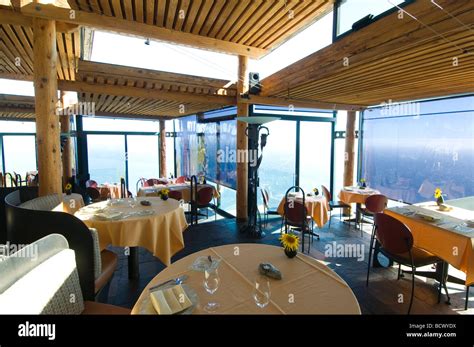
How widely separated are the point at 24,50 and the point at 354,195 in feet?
22.2

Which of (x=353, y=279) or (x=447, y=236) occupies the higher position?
(x=447, y=236)

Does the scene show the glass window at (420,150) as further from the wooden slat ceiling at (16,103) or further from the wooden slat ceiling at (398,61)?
the wooden slat ceiling at (16,103)

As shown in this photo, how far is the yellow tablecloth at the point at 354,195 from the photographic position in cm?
540

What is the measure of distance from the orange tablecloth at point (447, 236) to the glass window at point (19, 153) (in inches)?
522

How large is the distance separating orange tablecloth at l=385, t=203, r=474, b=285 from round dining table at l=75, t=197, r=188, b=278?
10.0 ft

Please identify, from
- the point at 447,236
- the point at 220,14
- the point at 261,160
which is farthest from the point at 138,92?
the point at 447,236

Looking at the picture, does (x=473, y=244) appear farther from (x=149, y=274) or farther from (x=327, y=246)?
(x=149, y=274)

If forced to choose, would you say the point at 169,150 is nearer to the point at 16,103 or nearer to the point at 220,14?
the point at 16,103

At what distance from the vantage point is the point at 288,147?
6.95 meters

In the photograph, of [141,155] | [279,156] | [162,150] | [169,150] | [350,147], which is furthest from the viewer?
[141,155]

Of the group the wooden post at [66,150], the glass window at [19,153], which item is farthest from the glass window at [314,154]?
the glass window at [19,153]

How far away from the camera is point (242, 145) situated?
225 inches

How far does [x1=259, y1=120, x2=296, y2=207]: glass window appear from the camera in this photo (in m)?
6.83
